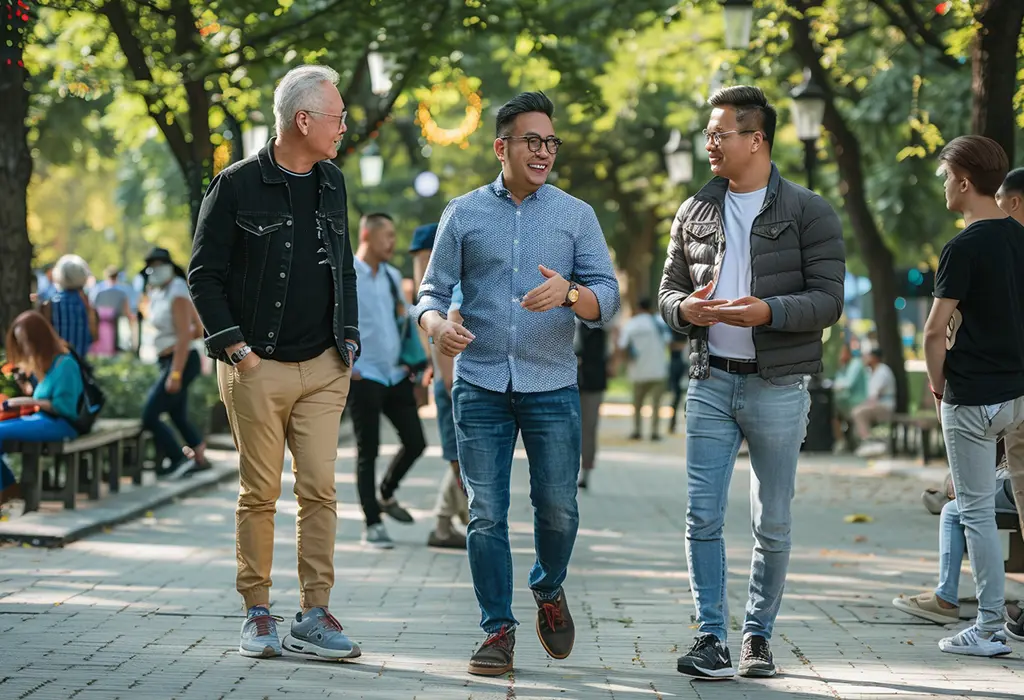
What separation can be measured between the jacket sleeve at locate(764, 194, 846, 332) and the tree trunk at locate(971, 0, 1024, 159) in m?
4.90

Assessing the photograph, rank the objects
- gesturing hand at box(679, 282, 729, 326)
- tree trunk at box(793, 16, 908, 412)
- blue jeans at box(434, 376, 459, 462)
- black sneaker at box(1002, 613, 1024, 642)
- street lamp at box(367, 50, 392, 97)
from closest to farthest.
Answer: gesturing hand at box(679, 282, 729, 326) < black sneaker at box(1002, 613, 1024, 642) < blue jeans at box(434, 376, 459, 462) < street lamp at box(367, 50, 392, 97) < tree trunk at box(793, 16, 908, 412)

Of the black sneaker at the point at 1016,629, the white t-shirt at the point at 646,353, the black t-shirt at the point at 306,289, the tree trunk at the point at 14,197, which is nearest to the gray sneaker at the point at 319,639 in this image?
the black t-shirt at the point at 306,289

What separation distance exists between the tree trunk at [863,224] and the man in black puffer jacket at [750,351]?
1322 centimetres

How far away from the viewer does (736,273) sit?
5.84 m

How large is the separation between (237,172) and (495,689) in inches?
86.5

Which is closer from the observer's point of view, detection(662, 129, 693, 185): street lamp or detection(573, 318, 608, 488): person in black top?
detection(573, 318, 608, 488): person in black top

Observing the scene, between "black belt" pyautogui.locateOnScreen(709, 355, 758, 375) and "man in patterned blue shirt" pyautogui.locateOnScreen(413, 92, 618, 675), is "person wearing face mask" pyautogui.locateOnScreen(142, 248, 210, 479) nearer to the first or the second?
"man in patterned blue shirt" pyautogui.locateOnScreen(413, 92, 618, 675)

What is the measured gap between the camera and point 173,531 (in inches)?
419

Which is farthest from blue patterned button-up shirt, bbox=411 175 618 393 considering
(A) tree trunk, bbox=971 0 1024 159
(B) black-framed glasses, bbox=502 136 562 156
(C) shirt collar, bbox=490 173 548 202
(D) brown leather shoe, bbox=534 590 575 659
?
(A) tree trunk, bbox=971 0 1024 159

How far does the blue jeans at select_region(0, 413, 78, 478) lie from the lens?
1045cm

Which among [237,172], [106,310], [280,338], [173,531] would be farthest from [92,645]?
[106,310]

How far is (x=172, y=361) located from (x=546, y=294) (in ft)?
28.7

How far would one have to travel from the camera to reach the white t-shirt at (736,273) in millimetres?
5816

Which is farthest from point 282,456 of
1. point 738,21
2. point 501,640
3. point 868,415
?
point 868,415
